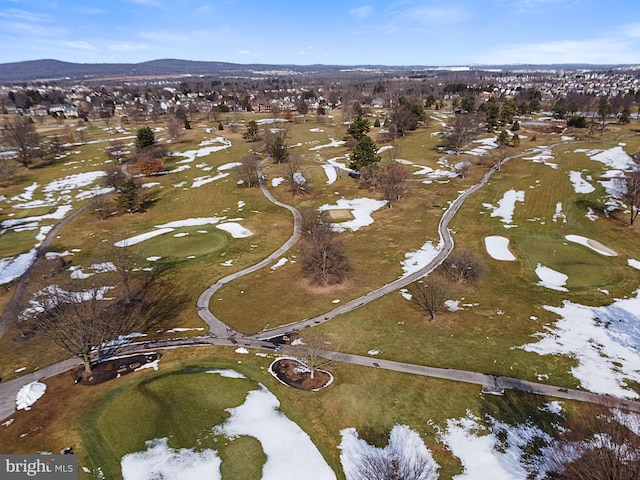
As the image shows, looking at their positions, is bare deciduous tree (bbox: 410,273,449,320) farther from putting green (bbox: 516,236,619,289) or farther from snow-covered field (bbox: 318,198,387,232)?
snow-covered field (bbox: 318,198,387,232)

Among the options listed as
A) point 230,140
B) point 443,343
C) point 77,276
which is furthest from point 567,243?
Answer: point 230,140

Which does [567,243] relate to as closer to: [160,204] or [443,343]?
[443,343]

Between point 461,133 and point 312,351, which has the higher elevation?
point 461,133

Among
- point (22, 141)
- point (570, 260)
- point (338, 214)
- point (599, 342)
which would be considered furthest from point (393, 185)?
point (22, 141)

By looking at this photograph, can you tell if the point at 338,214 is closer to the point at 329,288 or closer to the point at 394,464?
the point at 329,288

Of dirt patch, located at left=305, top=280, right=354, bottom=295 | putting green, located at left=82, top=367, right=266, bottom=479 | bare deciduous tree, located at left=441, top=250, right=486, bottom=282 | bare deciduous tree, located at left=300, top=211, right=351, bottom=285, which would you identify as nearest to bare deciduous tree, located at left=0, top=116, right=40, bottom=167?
bare deciduous tree, located at left=300, top=211, right=351, bottom=285

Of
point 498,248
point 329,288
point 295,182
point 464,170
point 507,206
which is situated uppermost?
point 464,170

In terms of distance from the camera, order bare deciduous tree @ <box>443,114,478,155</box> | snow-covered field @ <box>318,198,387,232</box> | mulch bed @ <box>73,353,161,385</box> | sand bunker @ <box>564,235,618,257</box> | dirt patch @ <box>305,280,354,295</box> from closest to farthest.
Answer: mulch bed @ <box>73,353,161,385</box>, dirt patch @ <box>305,280,354,295</box>, sand bunker @ <box>564,235,618,257</box>, snow-covered field @ <box>318,198,387,232</box>, bare deciduous tree @ <box>443,114,478,155</box>
